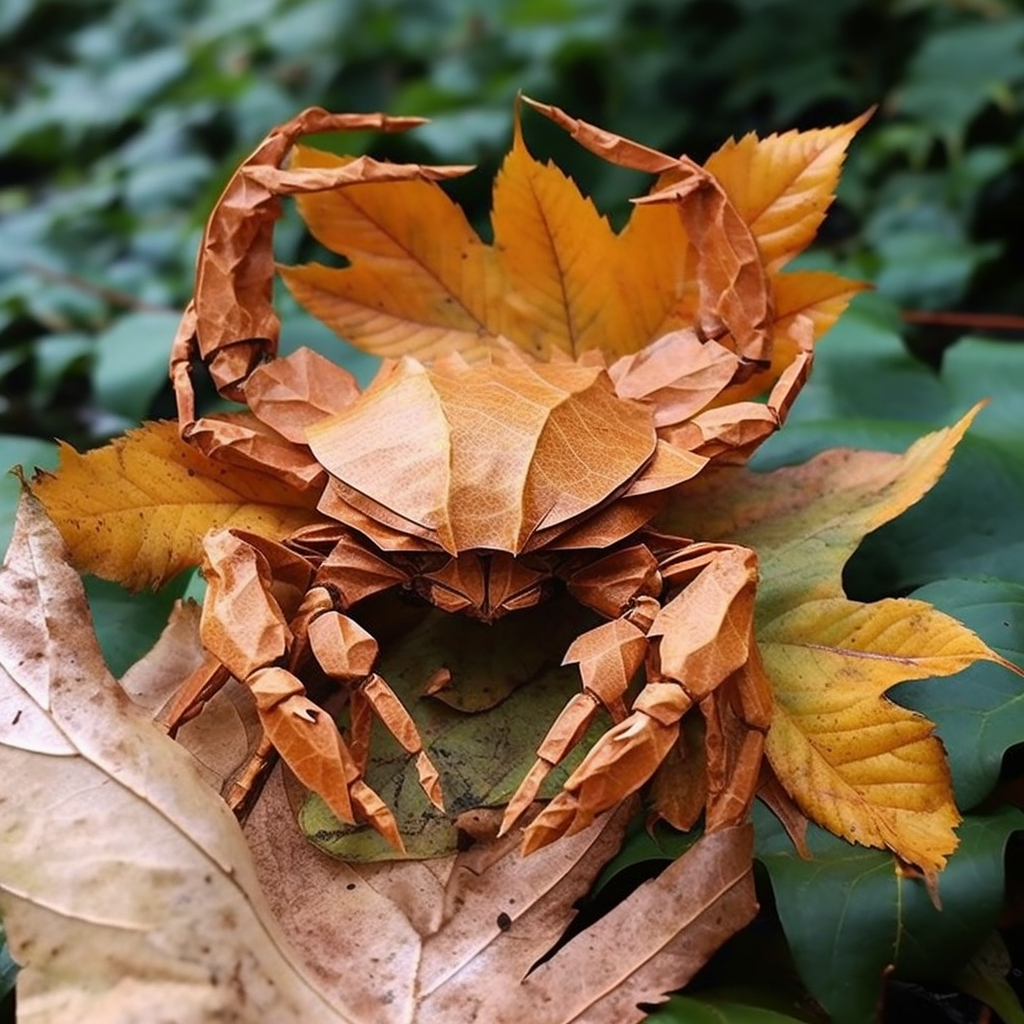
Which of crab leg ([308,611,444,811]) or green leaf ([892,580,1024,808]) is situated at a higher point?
crab leg ([308,611,444,811])

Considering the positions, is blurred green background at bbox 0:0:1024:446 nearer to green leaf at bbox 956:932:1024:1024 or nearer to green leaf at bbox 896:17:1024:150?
green leaf at bbox 896:17:1024:150

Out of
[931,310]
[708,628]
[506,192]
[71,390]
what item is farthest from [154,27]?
[708,628]

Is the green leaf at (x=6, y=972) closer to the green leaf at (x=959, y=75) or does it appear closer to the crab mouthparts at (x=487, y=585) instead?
the crab mouthparts at (x=487, y=585)

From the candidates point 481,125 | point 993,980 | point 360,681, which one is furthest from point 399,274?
point 481,125

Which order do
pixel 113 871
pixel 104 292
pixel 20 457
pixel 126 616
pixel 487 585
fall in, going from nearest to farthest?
pixel 113 871
pixel 487 585
pixel 126 616
pixel 20 457
pixel 104 292

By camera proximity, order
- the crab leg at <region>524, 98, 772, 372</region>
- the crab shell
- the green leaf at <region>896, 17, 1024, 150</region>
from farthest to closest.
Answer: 1. the green leaf at <region>896, 17, 1024, 150</region>
2. the crab leg at <region>524, 98, 772, 372</region>
3. the crab shell

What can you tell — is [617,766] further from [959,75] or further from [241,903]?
[959,75]

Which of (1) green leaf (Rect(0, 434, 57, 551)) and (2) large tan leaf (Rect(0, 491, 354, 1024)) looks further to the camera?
(1) green leaf (Rect(0, 434, 57, 551))

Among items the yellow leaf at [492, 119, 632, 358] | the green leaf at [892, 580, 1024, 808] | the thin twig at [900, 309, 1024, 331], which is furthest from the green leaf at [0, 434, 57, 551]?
the thin twig at [900, 309, 1024, 331]
